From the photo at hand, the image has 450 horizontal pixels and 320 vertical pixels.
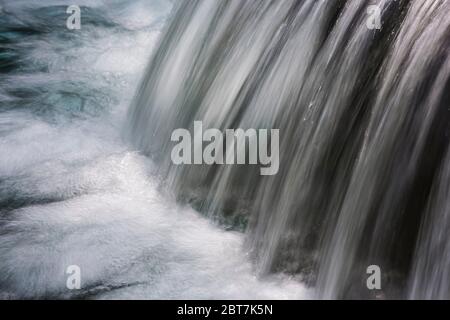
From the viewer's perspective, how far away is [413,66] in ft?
8.16

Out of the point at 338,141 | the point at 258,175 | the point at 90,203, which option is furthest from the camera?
the point at 90,203

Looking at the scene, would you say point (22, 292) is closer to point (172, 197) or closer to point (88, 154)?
point (172, 197)

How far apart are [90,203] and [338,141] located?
4.62 feet

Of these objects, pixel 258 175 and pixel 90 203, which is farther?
pixel 90 203

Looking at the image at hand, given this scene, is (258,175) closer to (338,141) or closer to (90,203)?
(338,141)

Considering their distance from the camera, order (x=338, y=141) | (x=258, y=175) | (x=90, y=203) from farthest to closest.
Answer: (x=90, y=203) < (x=258, y=175) < (x=338, y=141)

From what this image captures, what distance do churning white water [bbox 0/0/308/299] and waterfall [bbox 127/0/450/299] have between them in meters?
0.16

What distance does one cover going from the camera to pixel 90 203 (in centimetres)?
335

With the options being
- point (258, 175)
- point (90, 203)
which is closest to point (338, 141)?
point (258, 175)

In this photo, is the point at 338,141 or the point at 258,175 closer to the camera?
the point at 338,141

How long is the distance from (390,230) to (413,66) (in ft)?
2.15

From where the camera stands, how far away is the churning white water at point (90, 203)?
107 inches

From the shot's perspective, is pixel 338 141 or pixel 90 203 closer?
pixel 338 141

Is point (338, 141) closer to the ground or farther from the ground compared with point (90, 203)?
farther from the ground
